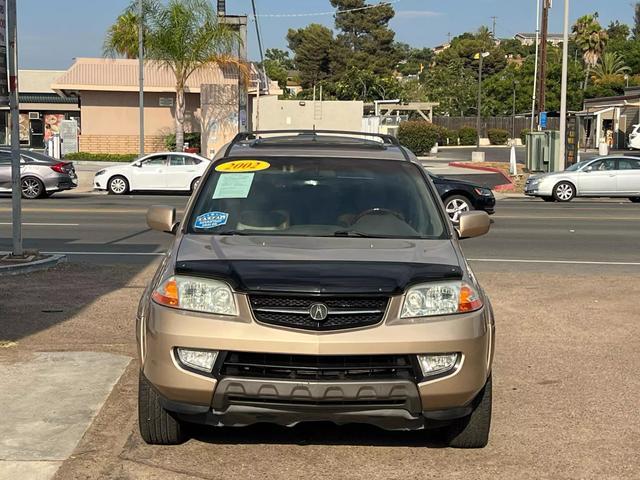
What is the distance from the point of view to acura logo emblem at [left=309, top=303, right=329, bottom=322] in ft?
15.4

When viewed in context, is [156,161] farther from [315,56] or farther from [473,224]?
[315,56]

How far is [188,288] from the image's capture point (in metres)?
4.89

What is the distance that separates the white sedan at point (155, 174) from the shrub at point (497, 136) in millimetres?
52882

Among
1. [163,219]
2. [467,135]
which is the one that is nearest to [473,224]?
[163,219]

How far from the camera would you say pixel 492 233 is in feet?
57.9

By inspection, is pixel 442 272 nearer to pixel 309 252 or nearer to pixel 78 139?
pixel 309 252

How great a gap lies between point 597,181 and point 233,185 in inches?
900

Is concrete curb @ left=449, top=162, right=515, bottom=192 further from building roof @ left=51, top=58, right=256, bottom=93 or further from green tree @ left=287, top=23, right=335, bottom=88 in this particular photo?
green tree @ left=287, top=23, right=335, bottom=88

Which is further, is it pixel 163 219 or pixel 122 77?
pixel 122 77

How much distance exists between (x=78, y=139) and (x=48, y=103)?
44.7ft

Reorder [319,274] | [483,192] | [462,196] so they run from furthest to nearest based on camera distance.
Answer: [483,192], [462,196], [319,274]

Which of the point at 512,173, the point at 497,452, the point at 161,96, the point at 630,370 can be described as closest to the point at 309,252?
the point at 497,452

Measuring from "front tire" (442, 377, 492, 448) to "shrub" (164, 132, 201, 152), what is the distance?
1465 inches

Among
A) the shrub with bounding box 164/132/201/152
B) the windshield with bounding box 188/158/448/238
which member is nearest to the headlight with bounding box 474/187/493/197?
the windshield with bounding box 188/158/448/238
